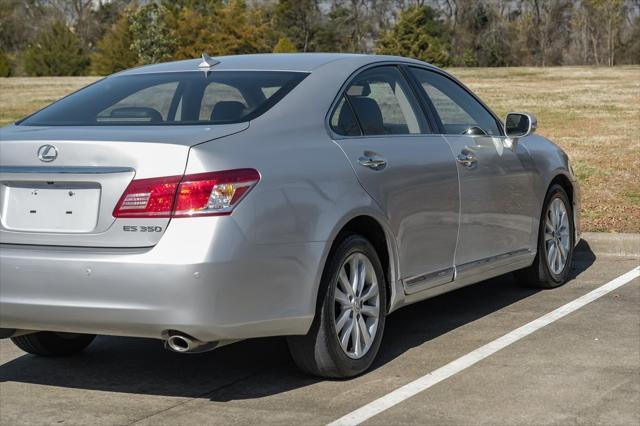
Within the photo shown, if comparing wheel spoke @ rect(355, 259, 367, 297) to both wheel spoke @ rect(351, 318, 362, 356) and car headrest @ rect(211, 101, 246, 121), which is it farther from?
car headrest @ rect(211, 101, 246, 121)

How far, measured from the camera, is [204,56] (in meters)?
6.17

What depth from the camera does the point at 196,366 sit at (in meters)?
6.02

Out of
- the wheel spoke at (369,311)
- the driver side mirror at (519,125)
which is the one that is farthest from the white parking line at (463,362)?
the driver side mirror at (519,125)

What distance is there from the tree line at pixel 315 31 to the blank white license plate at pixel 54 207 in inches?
2283

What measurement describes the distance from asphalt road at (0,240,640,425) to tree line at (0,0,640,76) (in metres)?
56.6

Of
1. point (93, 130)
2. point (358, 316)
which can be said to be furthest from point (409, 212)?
point (93, 130)

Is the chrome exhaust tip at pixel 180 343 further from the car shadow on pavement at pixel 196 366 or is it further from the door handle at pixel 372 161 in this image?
the door handle at pixel 372 161

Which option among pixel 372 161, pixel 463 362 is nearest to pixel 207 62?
pixel 372 161

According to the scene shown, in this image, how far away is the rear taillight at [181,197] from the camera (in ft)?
15.8

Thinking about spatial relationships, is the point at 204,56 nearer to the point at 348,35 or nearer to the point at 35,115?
the point at 35,115

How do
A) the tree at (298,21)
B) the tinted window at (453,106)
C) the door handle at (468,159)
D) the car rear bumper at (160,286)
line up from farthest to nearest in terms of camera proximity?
the tree at (298,21) → the tinted window at (453,106) → the door handle at (468,159) → the car rear bumper at (160,286)

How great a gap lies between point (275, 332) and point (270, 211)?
545 millimetres

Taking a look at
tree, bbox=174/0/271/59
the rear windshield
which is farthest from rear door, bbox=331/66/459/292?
tree, bbox=174/0/271/59

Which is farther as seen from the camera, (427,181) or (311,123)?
(427,181)
